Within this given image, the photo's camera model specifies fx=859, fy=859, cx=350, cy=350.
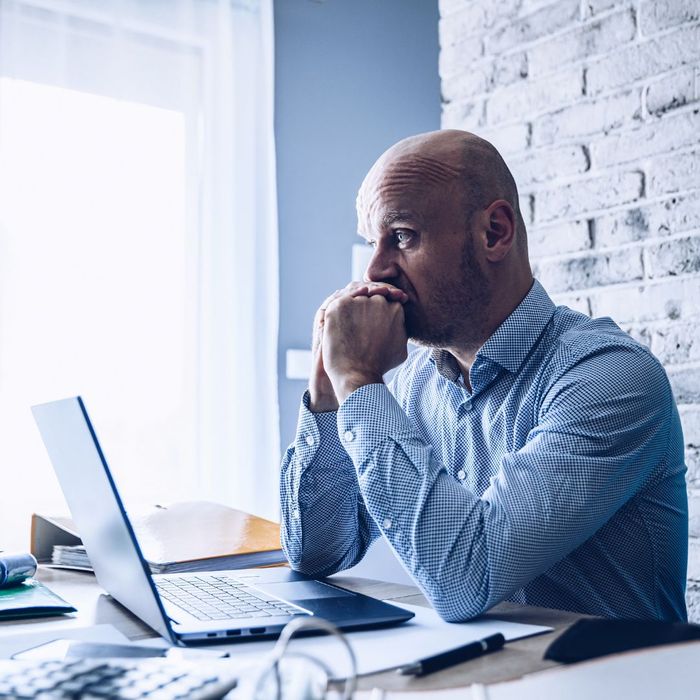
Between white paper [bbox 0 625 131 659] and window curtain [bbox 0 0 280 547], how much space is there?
1.59 metres

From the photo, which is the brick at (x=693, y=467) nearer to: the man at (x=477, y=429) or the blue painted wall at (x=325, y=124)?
the man at (x=477, y=429)

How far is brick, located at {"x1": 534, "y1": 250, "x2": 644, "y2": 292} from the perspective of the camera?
66.8 inches

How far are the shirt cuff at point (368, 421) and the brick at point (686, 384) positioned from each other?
79 cm

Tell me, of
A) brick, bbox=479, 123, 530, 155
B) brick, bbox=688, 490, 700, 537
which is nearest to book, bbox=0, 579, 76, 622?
brick, bbox=688, 490, 700, 537

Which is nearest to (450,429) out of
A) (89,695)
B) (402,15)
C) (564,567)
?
(564,567)

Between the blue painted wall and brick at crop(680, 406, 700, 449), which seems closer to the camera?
brick at crop(680, 406, 700, 449)

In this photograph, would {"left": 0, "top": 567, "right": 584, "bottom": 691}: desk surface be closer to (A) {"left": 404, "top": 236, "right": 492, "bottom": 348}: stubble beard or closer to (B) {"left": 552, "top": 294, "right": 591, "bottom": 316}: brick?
(A) {"left": 404, "top": 236, "right": 492, "bottom": 348}: stubble beard

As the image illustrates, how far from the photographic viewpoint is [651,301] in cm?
166

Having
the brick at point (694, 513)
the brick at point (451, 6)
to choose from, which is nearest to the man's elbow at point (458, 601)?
the brick at point (694, 513)

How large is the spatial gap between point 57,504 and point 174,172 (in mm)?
1015

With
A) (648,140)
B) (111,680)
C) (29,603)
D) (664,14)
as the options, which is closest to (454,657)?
(111,680)

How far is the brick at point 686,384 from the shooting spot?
158cm

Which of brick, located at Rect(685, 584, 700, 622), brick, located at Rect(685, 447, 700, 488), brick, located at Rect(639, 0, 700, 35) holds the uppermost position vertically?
brick, located at Rect(639, 0, 700, 35)

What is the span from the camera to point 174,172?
2.57m
